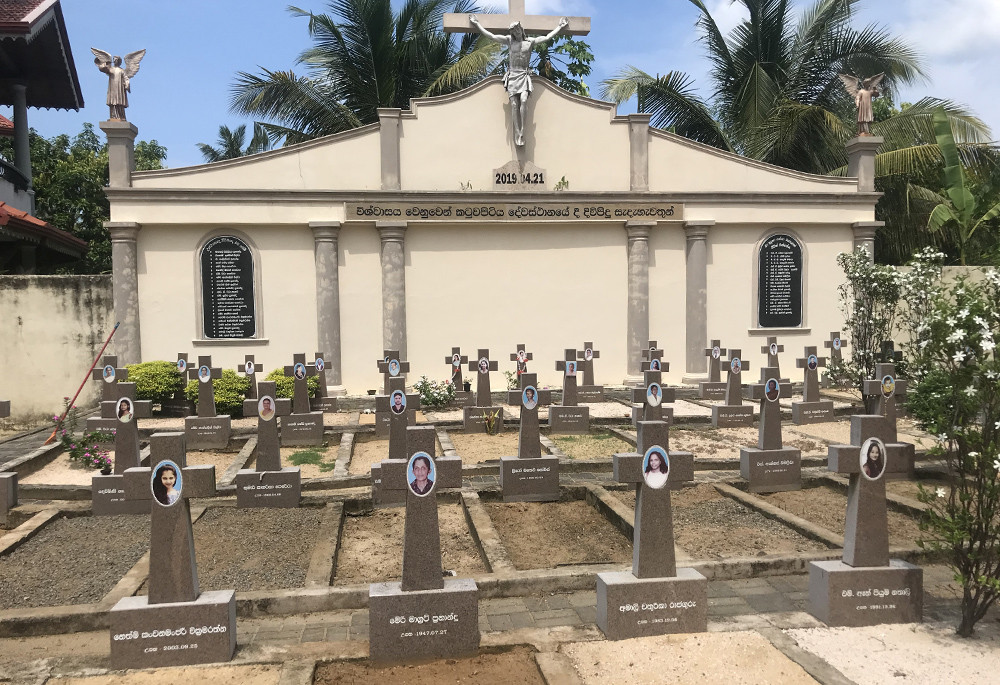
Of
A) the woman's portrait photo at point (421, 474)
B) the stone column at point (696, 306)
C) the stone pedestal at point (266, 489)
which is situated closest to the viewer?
the woman's portrait photo at point (421, 474)

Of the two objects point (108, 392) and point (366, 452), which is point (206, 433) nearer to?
point (108, 392)

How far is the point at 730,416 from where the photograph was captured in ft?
38.0

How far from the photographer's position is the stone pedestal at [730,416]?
11.5 meters

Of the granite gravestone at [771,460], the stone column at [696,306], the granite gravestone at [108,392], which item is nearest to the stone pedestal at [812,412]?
the stone column at [696,306]

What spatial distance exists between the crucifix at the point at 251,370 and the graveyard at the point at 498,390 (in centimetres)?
7

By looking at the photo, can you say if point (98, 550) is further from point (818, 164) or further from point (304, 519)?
point (818, 164)

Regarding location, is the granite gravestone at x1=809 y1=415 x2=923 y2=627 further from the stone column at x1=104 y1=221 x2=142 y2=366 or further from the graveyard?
the stone column at x1=104 y1=221 x2=142 y2=366

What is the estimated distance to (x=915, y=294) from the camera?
9.66m

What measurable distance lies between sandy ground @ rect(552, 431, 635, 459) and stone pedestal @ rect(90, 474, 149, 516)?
17.2 feet

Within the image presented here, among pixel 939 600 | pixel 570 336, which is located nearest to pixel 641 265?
pixel 570 336

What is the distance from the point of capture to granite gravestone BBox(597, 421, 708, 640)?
4.35m

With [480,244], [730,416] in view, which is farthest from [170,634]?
[480,244]

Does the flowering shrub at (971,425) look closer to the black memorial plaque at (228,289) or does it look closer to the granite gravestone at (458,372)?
the granite gravestone at (458,372)

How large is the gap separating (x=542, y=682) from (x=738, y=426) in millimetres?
8700
